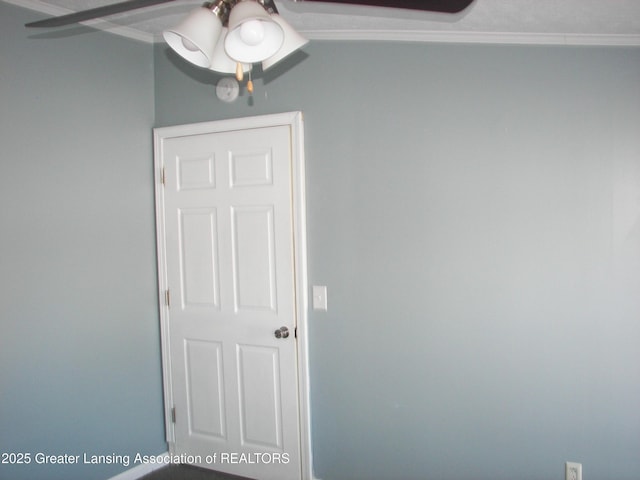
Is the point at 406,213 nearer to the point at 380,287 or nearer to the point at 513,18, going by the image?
→ the point at 380,287

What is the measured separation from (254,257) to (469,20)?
1564 millimetres

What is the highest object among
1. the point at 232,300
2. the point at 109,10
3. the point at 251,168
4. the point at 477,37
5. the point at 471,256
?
the point at 477,37

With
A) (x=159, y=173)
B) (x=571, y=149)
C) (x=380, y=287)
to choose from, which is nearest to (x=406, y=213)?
(x=380, y=287)

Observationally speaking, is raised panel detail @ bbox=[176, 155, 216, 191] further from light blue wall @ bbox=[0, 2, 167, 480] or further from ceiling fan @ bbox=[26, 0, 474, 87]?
ceiling fan @ bbox=[26, 0, 474, 87]

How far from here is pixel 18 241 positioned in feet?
6.36

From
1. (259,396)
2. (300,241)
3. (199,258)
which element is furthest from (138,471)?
(300,241)

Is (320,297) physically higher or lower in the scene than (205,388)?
higher

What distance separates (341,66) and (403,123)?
0.45 metres

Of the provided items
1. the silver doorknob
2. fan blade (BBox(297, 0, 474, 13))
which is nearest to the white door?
the silver doorknob

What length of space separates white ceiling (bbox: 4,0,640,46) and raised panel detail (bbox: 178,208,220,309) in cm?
106

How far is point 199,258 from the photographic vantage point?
246 centimetres

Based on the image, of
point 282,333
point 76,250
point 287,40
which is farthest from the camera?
point 282,333

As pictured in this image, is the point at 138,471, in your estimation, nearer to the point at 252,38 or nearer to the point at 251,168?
the point at 251,168

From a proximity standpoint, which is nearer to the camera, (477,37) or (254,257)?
(477,37)
